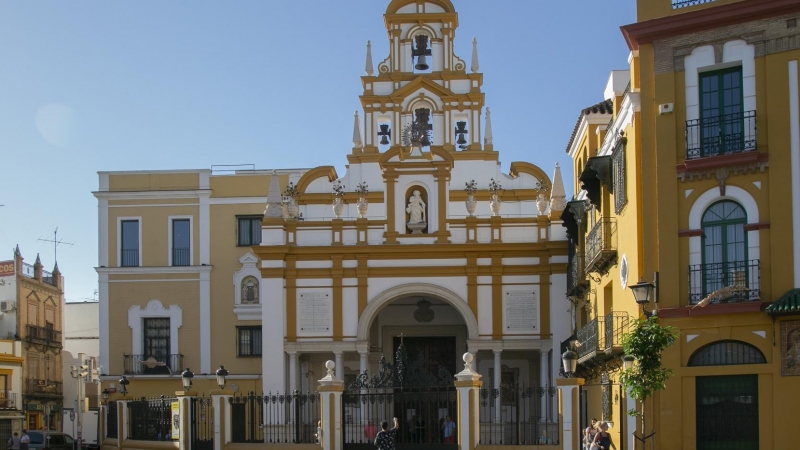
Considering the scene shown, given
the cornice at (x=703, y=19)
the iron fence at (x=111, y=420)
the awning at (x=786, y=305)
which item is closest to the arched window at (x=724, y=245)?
the awning at (x=786, y=305)

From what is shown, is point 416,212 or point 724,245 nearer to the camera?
point 724,245

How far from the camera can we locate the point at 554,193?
117 feet

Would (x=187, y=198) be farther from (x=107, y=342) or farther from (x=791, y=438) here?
(x=791, y=438)

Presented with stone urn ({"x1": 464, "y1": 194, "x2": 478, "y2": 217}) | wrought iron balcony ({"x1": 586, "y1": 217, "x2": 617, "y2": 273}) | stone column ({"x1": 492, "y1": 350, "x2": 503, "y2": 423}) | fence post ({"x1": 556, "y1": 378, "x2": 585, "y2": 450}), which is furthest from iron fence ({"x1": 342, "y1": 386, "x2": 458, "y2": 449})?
stone urn ({"x1": 464, "y1": 194, "x2": 478, "y2": 217})

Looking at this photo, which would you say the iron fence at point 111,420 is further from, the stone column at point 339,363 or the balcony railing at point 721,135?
the balcony railing at point 721,135

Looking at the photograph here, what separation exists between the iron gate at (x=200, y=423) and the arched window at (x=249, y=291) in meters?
10.7

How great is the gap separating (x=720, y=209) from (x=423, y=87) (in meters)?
17.5

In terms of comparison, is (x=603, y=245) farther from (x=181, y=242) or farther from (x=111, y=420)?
(x=181, y=242)

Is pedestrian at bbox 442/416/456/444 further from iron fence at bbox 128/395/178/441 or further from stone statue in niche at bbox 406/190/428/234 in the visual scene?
stone statue in niche at bbox 406/190/428/234

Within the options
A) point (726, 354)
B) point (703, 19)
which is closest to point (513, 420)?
point (726, 354)

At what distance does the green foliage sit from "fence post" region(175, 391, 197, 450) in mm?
13987

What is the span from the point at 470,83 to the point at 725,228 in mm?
17778

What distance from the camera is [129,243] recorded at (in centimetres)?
4125

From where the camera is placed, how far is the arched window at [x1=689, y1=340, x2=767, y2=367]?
2145cm
